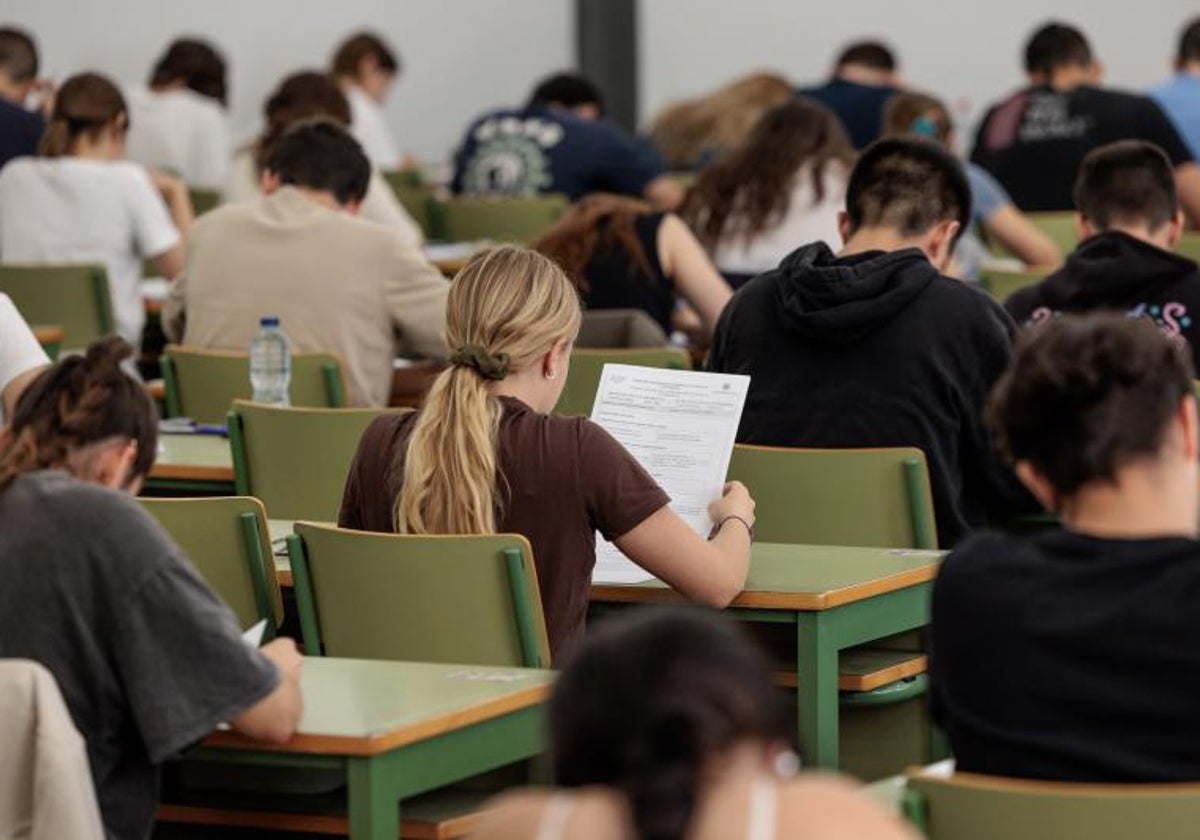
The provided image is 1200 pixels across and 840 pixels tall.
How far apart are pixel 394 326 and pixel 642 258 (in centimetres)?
78

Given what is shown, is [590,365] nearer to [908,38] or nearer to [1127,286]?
[1127,286]

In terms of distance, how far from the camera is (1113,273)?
5.04 m

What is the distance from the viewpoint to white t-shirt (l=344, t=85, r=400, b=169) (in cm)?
1116

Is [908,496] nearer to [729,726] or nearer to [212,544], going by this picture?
[212,544]

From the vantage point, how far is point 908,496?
3.94m

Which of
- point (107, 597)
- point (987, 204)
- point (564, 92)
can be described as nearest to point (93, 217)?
point (987, 204)

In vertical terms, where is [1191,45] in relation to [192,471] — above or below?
above

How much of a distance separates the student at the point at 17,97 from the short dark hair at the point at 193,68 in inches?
59.1

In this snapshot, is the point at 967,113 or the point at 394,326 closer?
the point at 394,326

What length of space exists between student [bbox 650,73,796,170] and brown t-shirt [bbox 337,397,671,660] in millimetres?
6975

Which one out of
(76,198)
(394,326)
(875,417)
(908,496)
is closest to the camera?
(908,496)

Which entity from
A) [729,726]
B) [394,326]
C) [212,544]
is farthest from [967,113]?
[729,726]

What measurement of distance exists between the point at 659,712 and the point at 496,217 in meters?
7.37

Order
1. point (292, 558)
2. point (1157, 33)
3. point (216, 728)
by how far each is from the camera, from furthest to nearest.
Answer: point (1157, 33) → point (292, 558) → point (216, 728)
